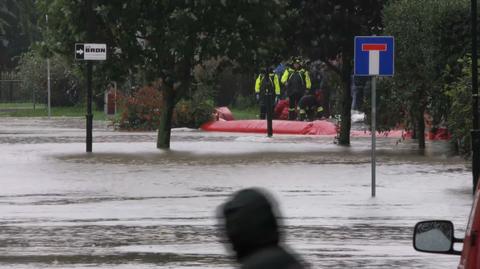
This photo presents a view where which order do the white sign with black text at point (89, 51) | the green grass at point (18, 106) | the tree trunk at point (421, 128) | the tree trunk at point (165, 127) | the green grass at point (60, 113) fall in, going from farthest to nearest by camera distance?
the green grass at point (18, 106), the green grass at point (60, 113), the tree trunk at point (165, 127), the tree trunk at point (421, 128), the white sign with black text at point (89, 51)

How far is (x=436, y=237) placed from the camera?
5844 mm

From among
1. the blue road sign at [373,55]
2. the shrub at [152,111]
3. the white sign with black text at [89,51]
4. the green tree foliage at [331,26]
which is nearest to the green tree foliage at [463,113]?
the blue road sign at [373,55]

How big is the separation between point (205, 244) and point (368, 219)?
326 centimetres

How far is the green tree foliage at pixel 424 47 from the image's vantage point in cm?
3114

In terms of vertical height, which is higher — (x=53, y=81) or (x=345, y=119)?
(x=53, y=81)

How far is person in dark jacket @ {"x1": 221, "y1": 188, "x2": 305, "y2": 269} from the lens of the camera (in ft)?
14.8

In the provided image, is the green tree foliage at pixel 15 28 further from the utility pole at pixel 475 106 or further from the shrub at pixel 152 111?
the utility pole at pixel 475 106

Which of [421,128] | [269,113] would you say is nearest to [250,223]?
[421,128]

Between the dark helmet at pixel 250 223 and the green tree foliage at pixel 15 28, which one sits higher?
the green tree foliage at pixel 15 28

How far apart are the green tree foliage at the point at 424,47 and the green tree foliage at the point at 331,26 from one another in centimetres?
191

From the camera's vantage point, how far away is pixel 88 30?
35.1 meters

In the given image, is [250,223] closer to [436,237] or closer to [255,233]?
[255,233]

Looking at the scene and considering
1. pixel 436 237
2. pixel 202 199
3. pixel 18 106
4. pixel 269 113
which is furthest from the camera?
pixel 18 106

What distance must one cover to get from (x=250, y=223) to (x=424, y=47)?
2786cm
